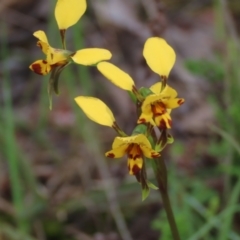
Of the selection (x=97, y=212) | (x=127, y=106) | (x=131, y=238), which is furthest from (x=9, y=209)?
(x=127, y=106)

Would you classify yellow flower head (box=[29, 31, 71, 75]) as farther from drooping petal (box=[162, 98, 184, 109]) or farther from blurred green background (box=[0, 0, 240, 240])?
blurred green background (box=[0, 0, 240, 240])

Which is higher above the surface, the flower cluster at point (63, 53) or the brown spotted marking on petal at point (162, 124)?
the flower cluster at point (63, 53)

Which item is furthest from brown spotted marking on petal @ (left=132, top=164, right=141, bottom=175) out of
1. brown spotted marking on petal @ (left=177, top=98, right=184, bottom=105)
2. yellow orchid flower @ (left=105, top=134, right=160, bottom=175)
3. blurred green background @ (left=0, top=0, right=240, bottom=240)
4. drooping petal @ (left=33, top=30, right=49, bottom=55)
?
blurred green background @ (left=0, top=0, right=240, bottom=240)

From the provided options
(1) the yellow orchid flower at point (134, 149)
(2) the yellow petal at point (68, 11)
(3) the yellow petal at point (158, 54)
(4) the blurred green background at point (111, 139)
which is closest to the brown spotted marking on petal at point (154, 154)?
(1) the yellow orchid flower at point (134, 149)

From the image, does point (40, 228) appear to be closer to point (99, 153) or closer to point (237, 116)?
point (99, 153)

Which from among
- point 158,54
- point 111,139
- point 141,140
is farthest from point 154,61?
point 111,139

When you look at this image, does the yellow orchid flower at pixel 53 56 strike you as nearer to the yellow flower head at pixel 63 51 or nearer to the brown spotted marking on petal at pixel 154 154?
the yellow flower head at pixel 63 51

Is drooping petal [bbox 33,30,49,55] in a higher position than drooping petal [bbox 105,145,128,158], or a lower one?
higher

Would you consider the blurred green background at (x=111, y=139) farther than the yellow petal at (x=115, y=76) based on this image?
Yes
